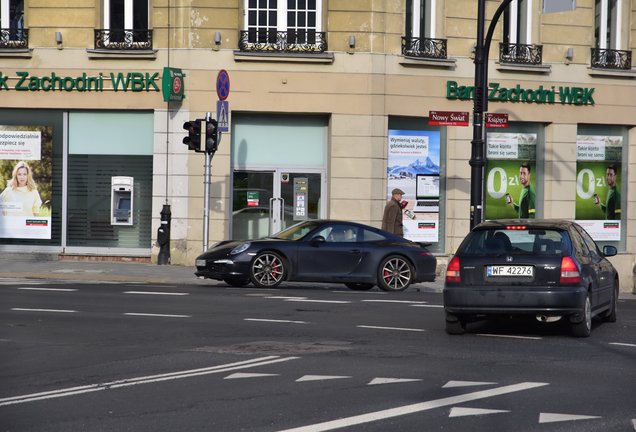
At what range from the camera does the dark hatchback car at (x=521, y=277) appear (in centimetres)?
1308

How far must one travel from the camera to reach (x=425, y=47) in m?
27.7

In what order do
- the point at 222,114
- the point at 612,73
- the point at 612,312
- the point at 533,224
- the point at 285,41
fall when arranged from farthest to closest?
1. the point at 612,73
2. the point at 285,41
3. the point at 222,114
4. the point at 612,312
5. the point at 533,224

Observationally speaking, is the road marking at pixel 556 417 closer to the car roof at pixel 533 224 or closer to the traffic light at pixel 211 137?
the car roof at pixel 533 224

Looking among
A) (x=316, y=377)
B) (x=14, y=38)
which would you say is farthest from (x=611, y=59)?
(x=316, y=377)

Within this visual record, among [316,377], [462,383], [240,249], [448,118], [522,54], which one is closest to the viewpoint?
[462,383]

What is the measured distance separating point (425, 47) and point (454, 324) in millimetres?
15035

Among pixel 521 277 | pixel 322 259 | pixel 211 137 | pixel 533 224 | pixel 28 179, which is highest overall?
pixel 211 137

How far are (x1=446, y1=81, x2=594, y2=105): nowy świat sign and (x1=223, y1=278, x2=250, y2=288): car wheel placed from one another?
8624mm

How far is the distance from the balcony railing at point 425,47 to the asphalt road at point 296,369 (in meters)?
11.7

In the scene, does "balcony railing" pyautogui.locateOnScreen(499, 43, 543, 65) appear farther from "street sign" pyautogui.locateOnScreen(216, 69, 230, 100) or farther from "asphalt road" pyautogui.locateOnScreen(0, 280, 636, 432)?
"asphalt road" pyautogui.locateOnScreen(0, 280, 636, 432)

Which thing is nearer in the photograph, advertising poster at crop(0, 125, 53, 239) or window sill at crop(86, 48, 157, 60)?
window sill at crop(86, 48, 157, 60)

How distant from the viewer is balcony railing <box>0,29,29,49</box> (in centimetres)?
2703

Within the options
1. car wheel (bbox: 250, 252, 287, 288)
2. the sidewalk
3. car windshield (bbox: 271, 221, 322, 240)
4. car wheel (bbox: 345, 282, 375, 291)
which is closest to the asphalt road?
car wheel (bbox: 250, 252, 287, 288)

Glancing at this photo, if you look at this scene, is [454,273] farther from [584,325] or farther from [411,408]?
[411,408]
